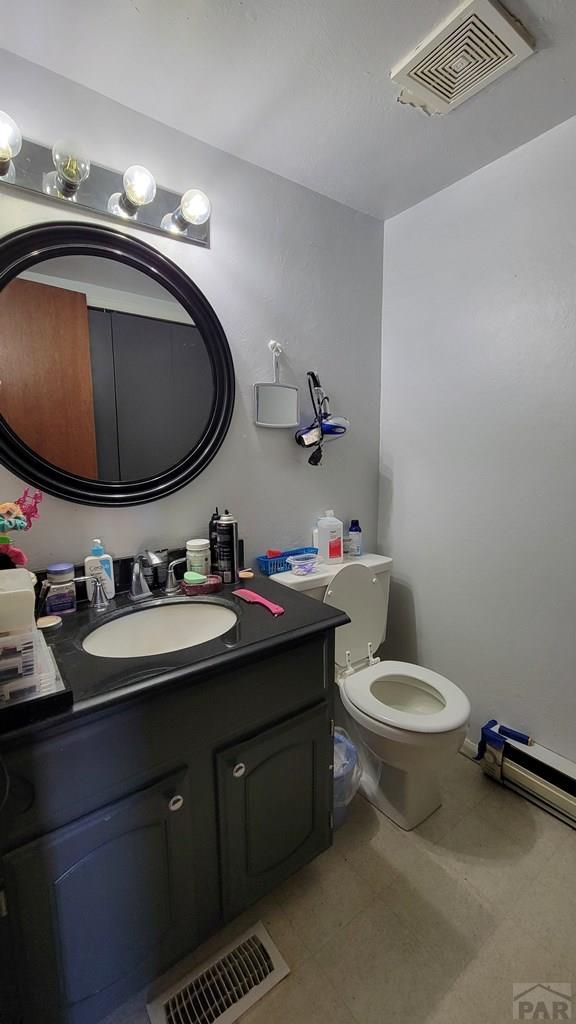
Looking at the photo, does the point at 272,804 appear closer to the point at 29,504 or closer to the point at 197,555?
the point at 197,555

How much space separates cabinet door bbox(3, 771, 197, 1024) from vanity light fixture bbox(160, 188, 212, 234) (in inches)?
57.8

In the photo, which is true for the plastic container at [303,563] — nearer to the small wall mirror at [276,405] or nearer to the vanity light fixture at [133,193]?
the small wall mirror at [276,405]

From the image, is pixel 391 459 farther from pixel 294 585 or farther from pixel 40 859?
pixel 40 859

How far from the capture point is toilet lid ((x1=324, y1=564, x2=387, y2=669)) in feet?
5.03

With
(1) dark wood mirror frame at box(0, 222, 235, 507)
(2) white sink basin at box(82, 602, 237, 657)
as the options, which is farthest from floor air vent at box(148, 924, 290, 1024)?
(1) dark wood mirror frame at box(0, 222, 235, 507)

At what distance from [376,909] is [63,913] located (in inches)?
33.0

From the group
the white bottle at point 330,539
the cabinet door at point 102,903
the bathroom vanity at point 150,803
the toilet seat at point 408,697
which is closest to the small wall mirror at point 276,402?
the white bottle at point 330,539

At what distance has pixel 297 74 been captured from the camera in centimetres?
113

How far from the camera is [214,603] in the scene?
3.98 ft

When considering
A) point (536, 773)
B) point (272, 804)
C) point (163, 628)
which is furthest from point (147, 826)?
point (536, 773)

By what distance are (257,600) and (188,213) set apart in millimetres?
1159

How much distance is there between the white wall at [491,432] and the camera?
139 cm

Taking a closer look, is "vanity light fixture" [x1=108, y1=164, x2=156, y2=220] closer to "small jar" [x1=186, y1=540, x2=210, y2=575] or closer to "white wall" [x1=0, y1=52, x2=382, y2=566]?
"white wall" [x1=0, y1=52, x2=382, y2=566]

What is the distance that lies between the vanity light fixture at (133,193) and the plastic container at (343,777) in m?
1.79
